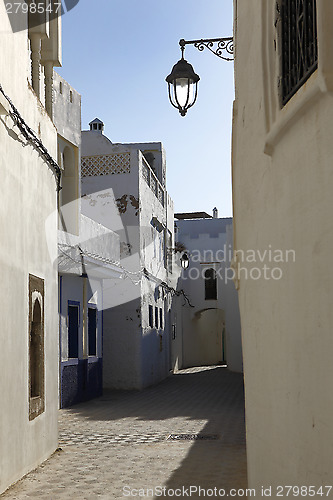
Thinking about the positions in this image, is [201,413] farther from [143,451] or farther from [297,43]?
[297,43]

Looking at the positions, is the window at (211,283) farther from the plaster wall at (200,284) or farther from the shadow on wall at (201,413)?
the shadow on wall at (201,413)

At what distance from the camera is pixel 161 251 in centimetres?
2597

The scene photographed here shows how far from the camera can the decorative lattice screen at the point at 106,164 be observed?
20641 millimetres

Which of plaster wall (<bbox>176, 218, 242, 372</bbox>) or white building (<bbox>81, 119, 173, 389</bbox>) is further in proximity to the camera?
plaster wall (<bbox>176, 218, 242, 372</bbox>)

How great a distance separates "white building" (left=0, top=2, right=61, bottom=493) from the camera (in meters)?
7.29

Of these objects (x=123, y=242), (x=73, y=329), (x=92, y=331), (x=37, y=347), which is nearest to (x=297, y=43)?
(x=37, y=347)

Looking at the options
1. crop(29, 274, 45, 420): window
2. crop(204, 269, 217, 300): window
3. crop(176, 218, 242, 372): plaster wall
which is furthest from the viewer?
crop(204, 269, 217, 300): window

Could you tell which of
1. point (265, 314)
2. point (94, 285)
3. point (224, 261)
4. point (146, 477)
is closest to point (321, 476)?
point (265, 314)

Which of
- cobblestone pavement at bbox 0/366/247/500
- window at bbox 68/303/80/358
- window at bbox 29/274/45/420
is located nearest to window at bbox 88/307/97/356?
window at bbox 68/303/80/358

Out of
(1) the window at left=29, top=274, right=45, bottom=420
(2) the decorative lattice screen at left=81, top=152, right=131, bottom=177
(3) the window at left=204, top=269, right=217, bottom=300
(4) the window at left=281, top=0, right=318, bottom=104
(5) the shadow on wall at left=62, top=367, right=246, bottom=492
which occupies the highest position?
(2) the decorative lattice screen at left=81, top=152, right=131, bottom=177

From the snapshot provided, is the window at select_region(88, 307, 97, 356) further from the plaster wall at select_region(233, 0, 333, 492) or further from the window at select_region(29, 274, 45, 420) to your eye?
the plaster wall at select_region(233, 0, 333, 492)

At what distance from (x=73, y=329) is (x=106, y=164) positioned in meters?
6.91

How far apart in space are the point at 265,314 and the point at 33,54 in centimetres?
666

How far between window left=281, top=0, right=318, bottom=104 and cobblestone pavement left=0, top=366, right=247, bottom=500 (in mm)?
4648
